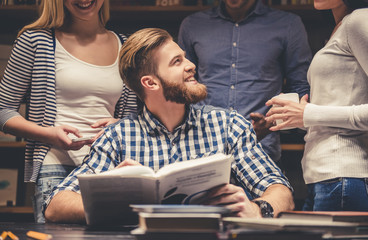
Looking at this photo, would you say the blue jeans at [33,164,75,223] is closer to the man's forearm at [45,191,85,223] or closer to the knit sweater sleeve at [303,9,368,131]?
the man's forearm at [45,191,85,223]

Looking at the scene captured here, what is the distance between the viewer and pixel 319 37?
3.46 m

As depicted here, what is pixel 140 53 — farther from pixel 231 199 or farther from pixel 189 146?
pixel 231 199

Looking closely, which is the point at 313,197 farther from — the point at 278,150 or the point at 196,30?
the point at 196,30

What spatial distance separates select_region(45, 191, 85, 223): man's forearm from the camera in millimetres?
1399

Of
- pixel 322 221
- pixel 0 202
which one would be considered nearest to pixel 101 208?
pixel 322 221

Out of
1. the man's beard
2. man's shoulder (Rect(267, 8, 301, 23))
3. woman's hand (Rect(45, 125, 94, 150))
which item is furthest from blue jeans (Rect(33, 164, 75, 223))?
man's shoulder (Rect(267, 8, 301, 23))

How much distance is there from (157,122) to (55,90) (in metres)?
0.48

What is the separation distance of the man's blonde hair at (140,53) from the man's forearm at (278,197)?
2.09 feet

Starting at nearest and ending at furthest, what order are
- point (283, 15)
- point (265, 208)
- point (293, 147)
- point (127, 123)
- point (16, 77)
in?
1. point (265, 208)
2. point (127, 123)
3. point (16, 77)
4. point (283, 15)
5. point (293, 147)

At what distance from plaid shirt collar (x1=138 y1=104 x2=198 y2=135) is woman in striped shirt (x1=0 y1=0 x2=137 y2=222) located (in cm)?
19

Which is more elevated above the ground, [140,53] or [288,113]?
[140,53]

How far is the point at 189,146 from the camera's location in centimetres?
168

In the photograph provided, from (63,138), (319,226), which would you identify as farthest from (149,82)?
(319,226)

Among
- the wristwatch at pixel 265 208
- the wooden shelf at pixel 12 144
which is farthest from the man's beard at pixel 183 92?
the wooden shelf at pixel 12 144
